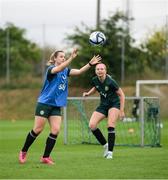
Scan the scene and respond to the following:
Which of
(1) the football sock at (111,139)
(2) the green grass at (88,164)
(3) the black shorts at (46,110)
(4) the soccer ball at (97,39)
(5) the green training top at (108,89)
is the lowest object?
(2) the green grass at (88,164)

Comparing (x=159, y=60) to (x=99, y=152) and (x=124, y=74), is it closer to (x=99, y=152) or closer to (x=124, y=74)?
(x=124, y=74)

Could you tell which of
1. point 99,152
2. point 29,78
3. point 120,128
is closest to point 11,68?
point 29,78

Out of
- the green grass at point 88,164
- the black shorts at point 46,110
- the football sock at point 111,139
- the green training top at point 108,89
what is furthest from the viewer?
the green training top at point 108,89

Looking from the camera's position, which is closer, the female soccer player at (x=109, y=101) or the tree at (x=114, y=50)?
the female soccer player at (x=109, y=101)

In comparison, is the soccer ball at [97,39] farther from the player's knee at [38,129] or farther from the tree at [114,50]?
the tree at [114,50]

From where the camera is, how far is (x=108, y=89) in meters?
13.7

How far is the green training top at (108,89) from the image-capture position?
13.6 metres

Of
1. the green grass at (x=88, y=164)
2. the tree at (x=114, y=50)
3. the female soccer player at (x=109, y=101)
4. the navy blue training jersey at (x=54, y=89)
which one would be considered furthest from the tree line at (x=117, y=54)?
the navy blue training jersey at (x=54, y=89)

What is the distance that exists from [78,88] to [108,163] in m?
28.4

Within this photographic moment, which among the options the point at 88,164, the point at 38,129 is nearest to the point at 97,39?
the point at 38,129

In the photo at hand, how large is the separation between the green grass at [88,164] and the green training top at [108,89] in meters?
1.07

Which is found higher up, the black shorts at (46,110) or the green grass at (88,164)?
the black shorts at (46,110)

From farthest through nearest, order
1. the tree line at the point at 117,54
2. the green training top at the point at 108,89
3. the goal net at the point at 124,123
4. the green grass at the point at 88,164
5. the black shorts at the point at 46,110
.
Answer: the tree line at the point at 117,54 → the goal net at the point at 124,123 → the green training top at the point at 108,89 → the black shorts at the point at 46,110 → the green grass at the point at 88,164

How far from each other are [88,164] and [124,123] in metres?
7.55
